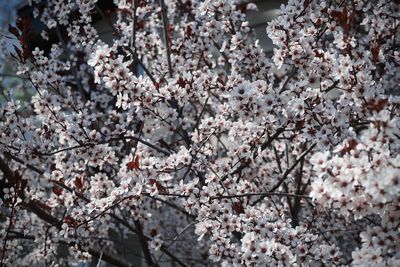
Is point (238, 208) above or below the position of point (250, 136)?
below

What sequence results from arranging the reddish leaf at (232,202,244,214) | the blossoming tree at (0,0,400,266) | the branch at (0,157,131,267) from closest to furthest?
the blossoming tree at (0,0,400,266), the reddish leaf at (232,202,244,214), the branch at (0,157,131,267)

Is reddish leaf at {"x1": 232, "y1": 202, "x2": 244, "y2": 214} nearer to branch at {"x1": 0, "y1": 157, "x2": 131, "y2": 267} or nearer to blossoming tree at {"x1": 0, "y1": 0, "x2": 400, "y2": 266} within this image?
blossoming tree at {"x1": 0, "y1": 0, "x2": 400, "y2": 266}

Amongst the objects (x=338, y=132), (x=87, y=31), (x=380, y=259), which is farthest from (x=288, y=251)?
(x=87, y=31)

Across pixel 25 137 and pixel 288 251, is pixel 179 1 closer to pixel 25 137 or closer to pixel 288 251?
pixel 25 137

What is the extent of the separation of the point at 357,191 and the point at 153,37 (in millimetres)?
3737

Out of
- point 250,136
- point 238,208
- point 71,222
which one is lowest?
point 71,222

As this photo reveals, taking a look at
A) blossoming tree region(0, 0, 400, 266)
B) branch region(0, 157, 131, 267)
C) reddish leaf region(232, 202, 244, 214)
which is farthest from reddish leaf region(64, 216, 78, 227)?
reddish leaf region(232, 202, 244, 214)

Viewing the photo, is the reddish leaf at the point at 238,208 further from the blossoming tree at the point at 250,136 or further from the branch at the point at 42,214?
the branch at the point at 42,214

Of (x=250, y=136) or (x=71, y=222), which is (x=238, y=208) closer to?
(x=250, y=136)

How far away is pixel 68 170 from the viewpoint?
431 centimetres

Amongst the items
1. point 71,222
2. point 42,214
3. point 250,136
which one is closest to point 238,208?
point 250,136

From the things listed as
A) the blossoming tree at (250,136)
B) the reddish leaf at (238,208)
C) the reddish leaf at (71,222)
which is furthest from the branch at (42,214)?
the reddish leaf at (238,208)

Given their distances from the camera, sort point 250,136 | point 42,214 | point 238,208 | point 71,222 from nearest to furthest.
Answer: point 238,208 < point 71,222 < point 250,136 < point 42,214

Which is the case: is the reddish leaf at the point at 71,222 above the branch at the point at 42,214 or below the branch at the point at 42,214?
below
